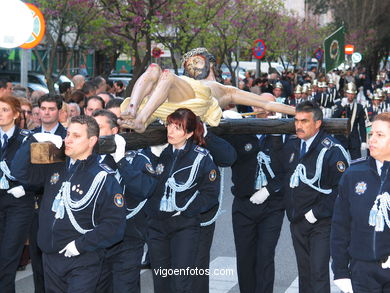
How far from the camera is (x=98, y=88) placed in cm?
1423

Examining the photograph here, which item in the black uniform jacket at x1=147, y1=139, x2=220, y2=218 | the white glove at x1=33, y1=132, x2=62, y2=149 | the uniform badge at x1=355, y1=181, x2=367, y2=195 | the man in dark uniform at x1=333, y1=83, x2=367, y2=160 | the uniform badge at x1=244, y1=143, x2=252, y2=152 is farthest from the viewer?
the man in dark uniform at x1=333, y1=83, x2=367, y2=160

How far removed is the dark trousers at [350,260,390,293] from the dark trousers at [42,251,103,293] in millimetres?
1835

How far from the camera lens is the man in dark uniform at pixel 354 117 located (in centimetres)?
1661

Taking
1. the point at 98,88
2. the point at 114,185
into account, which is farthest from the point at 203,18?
the point at 114,185

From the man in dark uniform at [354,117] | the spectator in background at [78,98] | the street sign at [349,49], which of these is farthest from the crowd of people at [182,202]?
the street sign at [349,49]

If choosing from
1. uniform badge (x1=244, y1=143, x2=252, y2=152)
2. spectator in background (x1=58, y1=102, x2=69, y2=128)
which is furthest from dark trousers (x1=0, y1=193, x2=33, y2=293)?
uniform badge (x1=244, y1=143, x2=252, y2=152)

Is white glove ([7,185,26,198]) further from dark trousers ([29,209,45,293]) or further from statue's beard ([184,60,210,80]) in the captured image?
statue's beard ([184,60,210,80])

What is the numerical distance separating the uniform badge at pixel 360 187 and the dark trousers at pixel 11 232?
134 inches

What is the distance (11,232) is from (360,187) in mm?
3509

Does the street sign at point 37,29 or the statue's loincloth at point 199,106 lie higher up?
the street sign at point 37,29

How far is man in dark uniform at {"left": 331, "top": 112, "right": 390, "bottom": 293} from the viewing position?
5.81 metres

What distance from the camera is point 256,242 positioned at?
8.63m

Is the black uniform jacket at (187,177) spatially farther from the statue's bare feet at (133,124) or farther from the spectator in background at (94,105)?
the spectator in background at (94,105)

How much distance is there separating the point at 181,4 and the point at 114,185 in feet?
66.1
